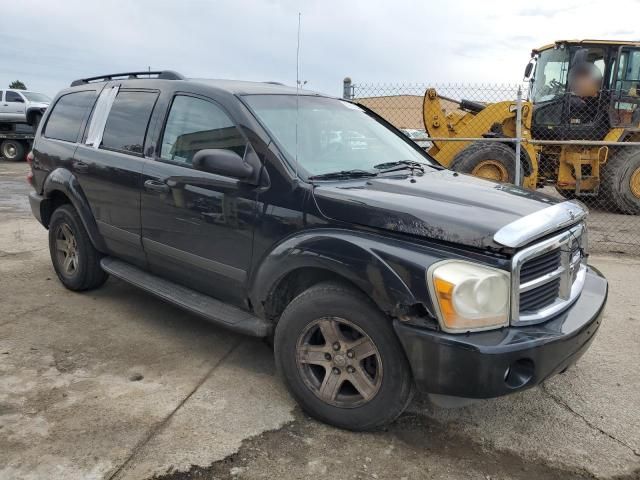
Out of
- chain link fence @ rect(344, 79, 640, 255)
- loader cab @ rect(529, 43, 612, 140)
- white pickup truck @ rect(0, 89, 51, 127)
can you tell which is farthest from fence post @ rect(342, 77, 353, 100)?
white pickup truck @ rect(0, 89, 51, 127)

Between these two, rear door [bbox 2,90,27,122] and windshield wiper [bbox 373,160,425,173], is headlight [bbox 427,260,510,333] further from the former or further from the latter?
rear door [bbox 2,90,27,122]

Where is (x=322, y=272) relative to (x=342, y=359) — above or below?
above

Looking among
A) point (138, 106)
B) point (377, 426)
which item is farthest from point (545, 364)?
point (138, 106)

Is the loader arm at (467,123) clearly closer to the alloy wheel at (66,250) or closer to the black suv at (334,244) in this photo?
the black suv at (334,244)

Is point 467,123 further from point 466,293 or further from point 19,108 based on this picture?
point 19,108

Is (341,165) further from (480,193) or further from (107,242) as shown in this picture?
(107,242)

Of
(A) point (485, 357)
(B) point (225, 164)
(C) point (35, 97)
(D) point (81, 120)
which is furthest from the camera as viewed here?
(C) point (35, 97)

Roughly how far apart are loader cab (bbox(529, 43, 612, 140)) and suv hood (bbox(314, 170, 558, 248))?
24.8 ft

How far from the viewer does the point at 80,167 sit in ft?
14.6

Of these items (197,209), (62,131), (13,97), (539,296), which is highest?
(13,97)

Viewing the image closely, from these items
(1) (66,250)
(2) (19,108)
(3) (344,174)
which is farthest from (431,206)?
(2) (19,108)

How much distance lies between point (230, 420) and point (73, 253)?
8.88 ft

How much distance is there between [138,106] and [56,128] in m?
1.41

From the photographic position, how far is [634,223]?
30.3 ft
